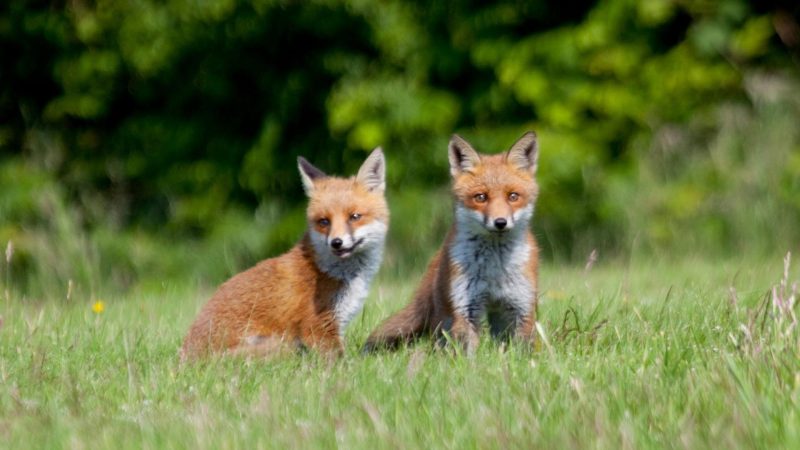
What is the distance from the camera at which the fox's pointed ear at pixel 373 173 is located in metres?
7.51

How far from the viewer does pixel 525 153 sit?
7.18m

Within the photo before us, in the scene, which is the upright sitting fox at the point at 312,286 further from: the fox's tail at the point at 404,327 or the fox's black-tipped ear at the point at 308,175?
the fox's tail at the point at 404,327

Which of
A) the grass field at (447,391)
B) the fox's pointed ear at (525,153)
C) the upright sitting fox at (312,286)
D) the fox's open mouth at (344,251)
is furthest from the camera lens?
the fox's pointed ear at (525,153)

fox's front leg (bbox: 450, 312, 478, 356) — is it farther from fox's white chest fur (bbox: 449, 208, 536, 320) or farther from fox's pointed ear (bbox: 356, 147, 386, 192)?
fox's pointed ear (bbox: 356, 147, 386, 192)

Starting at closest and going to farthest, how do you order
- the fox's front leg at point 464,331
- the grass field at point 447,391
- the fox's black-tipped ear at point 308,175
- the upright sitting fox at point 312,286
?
the grass field at point 447,391 → the fox's front leg at point 464,331 → the upright sitting fox at point 312,286 → the fox's black-tipped ear at point 308,175

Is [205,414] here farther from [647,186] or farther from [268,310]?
[647,186]

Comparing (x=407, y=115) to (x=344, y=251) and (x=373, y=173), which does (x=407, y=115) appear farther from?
(x=344, y=251)

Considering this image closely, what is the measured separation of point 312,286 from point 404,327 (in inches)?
23.8

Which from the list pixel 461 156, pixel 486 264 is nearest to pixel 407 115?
pixel 461 156

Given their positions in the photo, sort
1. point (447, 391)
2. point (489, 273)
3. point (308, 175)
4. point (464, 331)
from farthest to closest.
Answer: point (308, 175) → point (489, 273) → point (464, 331) → point (447, 391)

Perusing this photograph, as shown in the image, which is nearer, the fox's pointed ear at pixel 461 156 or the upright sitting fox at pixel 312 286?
the upright sitting fox at pixel 312 286

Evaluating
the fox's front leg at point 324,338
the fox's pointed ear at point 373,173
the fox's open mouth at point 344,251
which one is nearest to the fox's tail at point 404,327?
the fox's front leg at point 324,338

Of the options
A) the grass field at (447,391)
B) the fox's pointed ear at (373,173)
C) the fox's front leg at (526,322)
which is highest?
the fox's pointed ear at (373,173)

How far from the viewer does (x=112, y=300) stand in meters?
10.1
